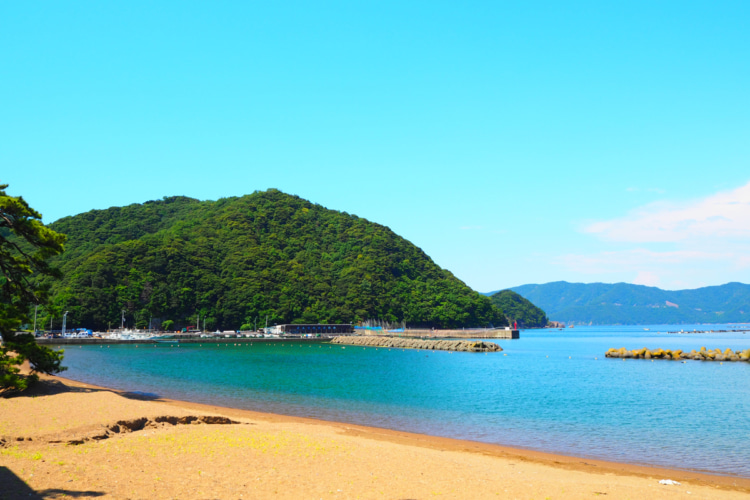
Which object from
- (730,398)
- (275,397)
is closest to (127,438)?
(275,397)

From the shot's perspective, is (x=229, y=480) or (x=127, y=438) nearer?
(x=229, y=480)

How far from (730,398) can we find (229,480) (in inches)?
1371

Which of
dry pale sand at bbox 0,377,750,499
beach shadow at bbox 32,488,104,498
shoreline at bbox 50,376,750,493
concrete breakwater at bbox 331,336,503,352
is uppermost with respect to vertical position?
beach shadow at bbox 32,488,104,498

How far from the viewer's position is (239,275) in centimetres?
14700

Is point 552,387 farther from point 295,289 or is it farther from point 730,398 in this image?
point 295,289

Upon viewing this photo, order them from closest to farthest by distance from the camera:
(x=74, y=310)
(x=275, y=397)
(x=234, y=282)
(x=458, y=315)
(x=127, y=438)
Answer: (x=127, y=438)
(x=275, y=397)
(x=74, y=310)
(x=234, y=282)
(x=458, y=315)

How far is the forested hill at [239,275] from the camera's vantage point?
128 metres

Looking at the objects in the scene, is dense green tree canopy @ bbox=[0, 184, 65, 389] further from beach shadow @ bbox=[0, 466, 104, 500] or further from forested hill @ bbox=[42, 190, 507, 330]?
forested hill @ bbox=[42, 190, 507, 330]

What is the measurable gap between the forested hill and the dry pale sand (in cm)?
11599

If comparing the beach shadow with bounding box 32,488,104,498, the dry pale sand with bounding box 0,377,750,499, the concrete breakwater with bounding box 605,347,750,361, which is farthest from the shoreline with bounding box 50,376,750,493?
the concrete breakwater with bounding box 605,347,750,361

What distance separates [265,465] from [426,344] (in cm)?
8970

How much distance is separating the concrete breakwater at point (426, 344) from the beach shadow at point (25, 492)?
83.3 meters

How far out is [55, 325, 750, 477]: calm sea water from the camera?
19.7 meters

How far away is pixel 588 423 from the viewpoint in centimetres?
2406
